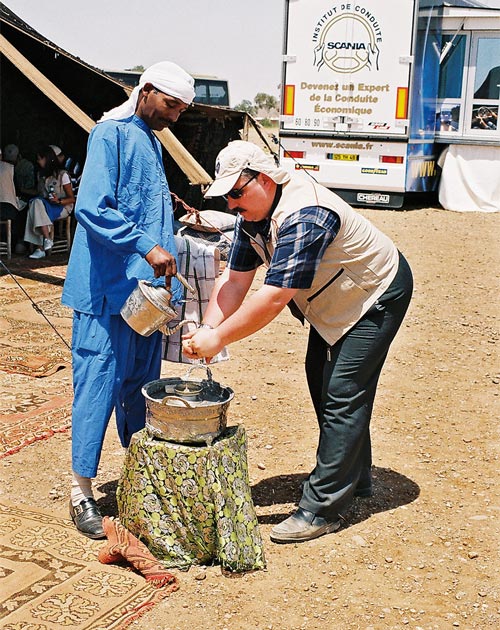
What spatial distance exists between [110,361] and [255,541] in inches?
36.8

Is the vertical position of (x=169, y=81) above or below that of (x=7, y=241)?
above

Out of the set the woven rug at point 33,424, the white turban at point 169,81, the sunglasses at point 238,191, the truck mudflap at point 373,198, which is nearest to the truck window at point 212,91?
the truck mudflap at point 373,198

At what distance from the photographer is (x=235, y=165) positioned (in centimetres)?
332

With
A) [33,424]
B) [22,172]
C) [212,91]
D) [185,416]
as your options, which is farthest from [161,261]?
[212,91]

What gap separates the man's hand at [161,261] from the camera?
11.5 feet

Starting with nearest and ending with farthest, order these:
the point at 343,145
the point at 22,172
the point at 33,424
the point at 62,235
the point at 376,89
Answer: the point at 33,424 < the point at 22,172 < the point at 62,235 < the point at 376,89 < the point at 343,145

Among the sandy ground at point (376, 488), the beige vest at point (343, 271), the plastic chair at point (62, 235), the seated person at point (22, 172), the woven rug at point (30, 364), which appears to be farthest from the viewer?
the plastic chair at point (62, 235)

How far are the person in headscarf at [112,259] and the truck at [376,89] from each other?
8.33m

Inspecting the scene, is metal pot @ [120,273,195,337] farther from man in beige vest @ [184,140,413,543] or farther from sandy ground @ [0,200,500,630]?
sandy ground @ [0,200,500,630]

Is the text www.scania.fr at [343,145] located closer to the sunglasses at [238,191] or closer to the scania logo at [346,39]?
the scania logo at [346,39]

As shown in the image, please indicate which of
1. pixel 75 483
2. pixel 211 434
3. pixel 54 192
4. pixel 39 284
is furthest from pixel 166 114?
pixel 54 192

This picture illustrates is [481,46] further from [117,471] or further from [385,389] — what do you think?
[117,471]

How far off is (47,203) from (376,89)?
4.77 m

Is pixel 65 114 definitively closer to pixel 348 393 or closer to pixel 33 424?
pixel 33 424
